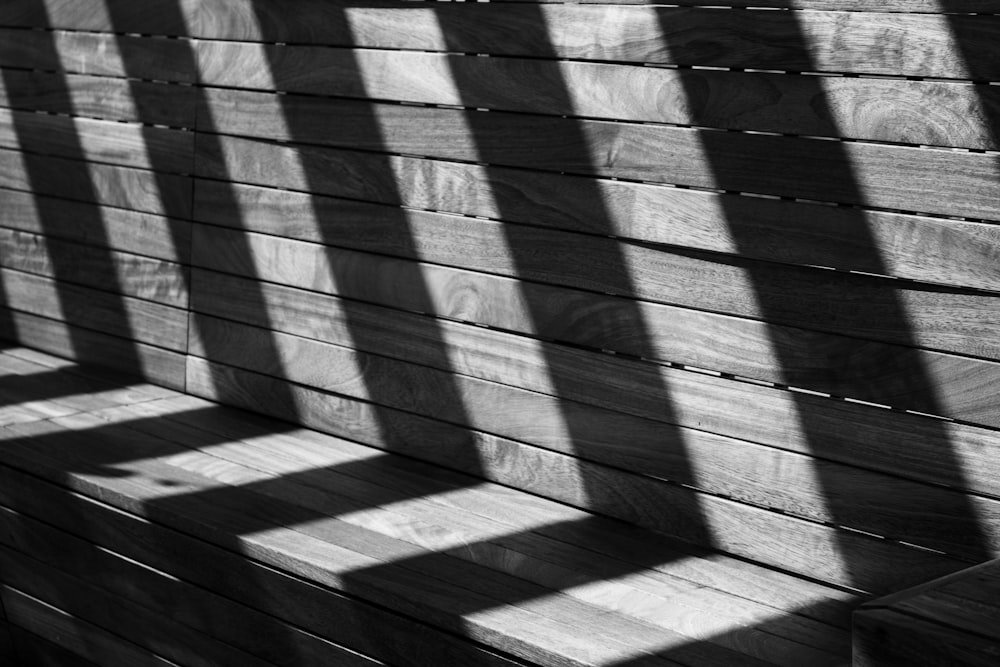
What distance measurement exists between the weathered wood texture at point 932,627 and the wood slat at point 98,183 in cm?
230

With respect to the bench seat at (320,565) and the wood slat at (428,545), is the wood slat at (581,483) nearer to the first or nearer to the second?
the bench seat at (320,565)

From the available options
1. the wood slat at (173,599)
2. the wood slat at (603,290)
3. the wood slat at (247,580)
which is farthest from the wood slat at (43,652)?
the wood slat at (603,290)

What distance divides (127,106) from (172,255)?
443mm

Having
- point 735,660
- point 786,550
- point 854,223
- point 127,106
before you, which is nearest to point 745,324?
point 854,223

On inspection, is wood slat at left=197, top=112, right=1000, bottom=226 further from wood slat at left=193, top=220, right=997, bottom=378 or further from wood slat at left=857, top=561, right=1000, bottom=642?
wood slat at left=857, top=561, right=1000, bottom=642

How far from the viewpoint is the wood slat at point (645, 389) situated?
2123mm

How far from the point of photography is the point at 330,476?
2.79 metres

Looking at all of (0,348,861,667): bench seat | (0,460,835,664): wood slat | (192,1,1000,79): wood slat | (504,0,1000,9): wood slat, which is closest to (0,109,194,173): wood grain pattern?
(192,1,1000,79): wood slat

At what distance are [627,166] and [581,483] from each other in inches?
26.5

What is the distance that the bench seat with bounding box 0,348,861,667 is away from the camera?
2094 millimetres

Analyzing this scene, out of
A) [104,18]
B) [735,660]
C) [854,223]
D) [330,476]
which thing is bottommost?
[735,660]

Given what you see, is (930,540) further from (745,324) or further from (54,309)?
(54,309)

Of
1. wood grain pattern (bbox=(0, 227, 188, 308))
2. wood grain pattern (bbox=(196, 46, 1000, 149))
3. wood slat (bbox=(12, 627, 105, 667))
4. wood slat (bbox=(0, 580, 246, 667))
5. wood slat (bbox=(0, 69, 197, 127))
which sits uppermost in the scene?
wood slat (bbox=(0, 69, 197, 127))

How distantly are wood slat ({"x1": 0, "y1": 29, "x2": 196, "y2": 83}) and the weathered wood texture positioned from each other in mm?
2340
